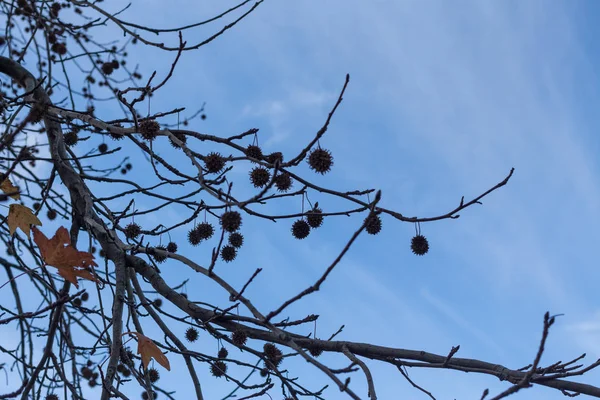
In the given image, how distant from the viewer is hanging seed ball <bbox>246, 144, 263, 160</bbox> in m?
3.21

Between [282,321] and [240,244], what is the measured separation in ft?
2.32

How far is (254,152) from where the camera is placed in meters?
3.24

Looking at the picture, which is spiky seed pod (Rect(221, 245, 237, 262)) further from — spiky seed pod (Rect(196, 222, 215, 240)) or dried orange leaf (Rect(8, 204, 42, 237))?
dried orange leaf (Rect(8, 204, 42, 237))

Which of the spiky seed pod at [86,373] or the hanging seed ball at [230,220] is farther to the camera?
the spiky seed pod at [86,373]

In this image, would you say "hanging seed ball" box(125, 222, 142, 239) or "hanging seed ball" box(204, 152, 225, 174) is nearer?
"hanging seed ball" box(204, 152, 225, 174)

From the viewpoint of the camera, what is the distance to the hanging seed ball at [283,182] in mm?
3090

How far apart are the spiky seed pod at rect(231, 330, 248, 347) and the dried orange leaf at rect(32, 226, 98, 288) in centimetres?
76

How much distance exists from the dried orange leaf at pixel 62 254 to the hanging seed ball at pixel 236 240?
875 mm

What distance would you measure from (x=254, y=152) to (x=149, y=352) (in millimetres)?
1151

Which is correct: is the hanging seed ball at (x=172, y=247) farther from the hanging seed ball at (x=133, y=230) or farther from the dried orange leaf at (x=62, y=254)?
the dried orange leaf at (x=62, y=254)

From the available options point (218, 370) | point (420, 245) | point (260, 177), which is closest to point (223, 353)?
point (218, 370)

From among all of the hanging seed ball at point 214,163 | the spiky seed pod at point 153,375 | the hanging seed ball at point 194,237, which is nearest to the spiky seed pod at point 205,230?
the hanging seed ball at point 194,237

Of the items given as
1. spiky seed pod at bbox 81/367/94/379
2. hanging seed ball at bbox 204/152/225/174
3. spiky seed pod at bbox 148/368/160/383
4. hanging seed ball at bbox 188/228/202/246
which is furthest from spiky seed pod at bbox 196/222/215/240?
spiky seed pod at bbox 81/367/94/379

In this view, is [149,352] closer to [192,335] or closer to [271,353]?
[271,353]
